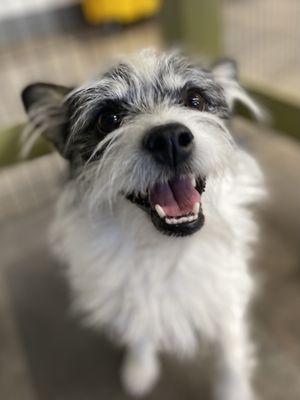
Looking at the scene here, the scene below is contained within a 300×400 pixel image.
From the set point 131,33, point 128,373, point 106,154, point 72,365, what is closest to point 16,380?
point 72,365

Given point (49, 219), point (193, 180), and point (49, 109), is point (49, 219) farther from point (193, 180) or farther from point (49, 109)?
point (193, 180)

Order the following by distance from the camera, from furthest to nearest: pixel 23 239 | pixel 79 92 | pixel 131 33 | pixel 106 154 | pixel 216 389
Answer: pixel 131 33, pixel 23 239, pixel 216 389, pixel 79 92, pixel 106 154

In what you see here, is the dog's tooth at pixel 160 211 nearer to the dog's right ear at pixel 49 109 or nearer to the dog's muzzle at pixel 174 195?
the dog's muzzle at pixel 174 195

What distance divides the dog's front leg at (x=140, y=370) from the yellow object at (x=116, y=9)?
9.46 ft

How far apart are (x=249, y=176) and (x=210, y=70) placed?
28 centimetres

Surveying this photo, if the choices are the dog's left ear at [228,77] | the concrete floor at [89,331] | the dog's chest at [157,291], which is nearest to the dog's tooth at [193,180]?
the dog's chest at [157,291]

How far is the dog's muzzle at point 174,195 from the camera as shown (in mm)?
862

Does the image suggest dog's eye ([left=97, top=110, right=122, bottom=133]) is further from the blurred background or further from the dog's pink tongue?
the blurred background

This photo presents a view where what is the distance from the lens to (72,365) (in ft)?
4.75

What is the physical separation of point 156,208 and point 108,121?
217mm

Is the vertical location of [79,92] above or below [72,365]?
above

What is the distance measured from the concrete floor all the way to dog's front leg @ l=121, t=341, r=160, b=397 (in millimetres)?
28

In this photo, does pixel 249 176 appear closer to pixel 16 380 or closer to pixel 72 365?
pixel 72 365

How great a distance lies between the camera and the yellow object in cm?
361
